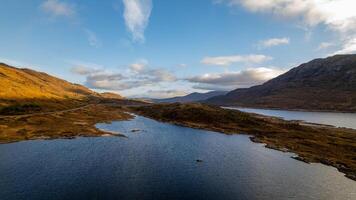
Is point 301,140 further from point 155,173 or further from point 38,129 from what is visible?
point 38,129

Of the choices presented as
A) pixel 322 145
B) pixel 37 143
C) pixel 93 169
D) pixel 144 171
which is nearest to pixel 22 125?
pixel 37 143

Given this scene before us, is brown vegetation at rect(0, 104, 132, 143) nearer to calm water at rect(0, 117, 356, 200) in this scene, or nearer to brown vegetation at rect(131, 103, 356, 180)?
calm water at rect(0, 117, 356, 200)

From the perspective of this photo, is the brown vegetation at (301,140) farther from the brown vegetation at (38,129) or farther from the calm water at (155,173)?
the brown vegetation at (38,129)

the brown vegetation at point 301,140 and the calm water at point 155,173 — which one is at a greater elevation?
the brown vegetation at point 301,140

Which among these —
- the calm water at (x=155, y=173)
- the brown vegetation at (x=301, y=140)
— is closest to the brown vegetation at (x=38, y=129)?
the calm water at (x=155, y=173)

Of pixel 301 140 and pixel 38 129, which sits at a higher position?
pixel 38 129

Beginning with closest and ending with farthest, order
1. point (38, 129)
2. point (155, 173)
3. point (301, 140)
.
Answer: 1. point (155, 173)
2. point (301, 140)
3. point (38, 129)

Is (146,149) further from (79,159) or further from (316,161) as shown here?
(316,161)

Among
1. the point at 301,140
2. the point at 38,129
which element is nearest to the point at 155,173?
the point at 38,129
